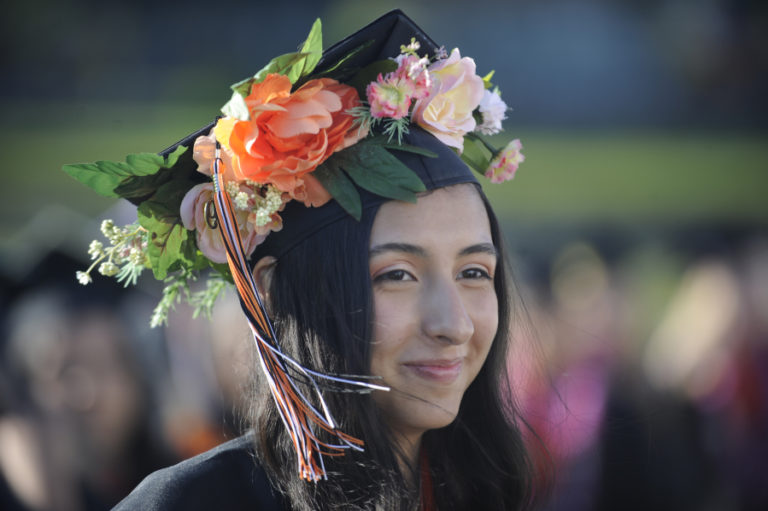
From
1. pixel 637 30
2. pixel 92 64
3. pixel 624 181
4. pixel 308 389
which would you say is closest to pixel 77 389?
pixel 308 389

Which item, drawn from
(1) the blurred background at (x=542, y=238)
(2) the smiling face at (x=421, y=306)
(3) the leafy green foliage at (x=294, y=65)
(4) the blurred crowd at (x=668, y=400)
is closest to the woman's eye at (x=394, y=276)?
(2) the smiling face at (x=421, y=306)

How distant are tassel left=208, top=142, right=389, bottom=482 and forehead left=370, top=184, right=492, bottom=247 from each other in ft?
1.08

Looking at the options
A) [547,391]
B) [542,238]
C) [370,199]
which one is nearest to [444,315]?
[370,199]

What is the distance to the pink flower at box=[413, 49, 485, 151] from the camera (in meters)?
2.13

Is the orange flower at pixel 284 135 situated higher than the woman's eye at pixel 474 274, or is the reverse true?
the orange flower at pixel 284 135

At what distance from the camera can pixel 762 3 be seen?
9.09 m

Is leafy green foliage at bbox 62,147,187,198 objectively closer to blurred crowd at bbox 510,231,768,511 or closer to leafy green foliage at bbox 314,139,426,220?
leafy green foliage at bbox 314,139,426,220

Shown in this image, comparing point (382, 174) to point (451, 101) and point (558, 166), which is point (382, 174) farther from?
point (558, 166)

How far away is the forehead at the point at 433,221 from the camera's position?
1971 millimetres

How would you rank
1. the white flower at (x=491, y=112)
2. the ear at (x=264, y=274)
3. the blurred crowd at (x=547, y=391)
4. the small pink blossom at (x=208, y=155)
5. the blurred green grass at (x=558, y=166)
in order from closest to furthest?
the small pink blossom at (x=208, y=155)
the ear at (x=264, y=274)
the white flower at (x=491, y=112)
the blurred crowd at (x=547, y=391)
the blurred green grass at (x=558, y=166)

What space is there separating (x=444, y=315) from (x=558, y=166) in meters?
6.35

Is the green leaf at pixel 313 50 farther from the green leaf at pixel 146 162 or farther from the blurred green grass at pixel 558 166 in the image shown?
the blurred green grass at pixel 558 166

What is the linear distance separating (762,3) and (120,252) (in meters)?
9.12

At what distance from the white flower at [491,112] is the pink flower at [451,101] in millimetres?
124
